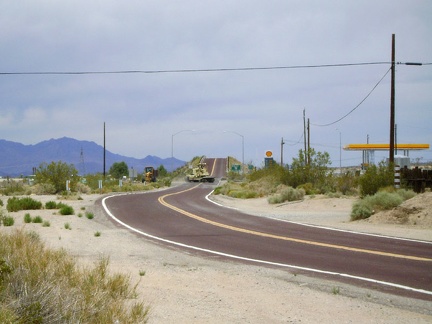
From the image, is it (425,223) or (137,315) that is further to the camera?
(425,223)

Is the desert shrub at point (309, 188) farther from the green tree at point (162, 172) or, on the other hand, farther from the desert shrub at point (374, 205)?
the green tree at point (162, 172)

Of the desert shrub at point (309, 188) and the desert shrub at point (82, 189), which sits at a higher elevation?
the desert shrub at point (309, 188)

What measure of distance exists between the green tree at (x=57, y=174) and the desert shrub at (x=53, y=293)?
152ft

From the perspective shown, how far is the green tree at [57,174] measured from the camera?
53.9 meters

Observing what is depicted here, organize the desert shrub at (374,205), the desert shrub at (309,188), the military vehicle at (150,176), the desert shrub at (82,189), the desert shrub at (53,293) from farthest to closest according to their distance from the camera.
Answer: the military vehicle at (150,176), the desert shrub at (82,189), the desert shrub at (309,188), the desert shrub at (374,205), the desert shrub at (53,293)

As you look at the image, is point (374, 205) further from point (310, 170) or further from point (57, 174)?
point (57, 174)

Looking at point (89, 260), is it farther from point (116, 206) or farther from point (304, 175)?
point (304, 175)

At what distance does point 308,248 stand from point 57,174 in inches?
1647

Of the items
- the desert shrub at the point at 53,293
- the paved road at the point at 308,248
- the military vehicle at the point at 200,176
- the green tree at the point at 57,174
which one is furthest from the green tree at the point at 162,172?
the desert shrub at the point at 53,293

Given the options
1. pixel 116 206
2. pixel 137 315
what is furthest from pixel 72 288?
pixel 116 206

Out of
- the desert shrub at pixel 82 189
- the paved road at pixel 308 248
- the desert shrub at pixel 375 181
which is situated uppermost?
the desert shrub at pixel 375 181

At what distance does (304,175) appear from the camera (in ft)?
153

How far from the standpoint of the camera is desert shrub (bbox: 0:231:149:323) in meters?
6.08

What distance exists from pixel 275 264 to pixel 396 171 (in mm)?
18230
